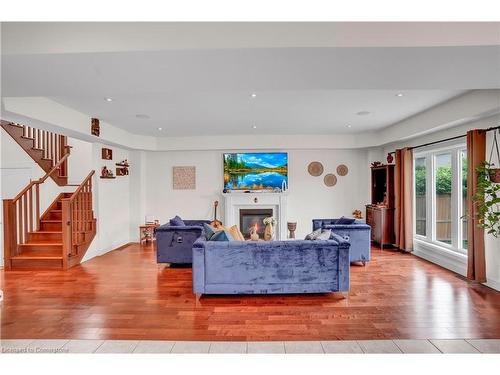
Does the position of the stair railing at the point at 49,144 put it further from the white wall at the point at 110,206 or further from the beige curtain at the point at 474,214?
the beige curtain at the point at 474,214

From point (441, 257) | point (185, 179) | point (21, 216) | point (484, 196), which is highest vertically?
point (185, 179)

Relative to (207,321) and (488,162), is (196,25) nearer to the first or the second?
(207,321)

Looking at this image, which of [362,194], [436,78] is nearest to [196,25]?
[436,78]

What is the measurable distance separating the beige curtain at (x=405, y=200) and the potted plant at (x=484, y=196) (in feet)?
6.61

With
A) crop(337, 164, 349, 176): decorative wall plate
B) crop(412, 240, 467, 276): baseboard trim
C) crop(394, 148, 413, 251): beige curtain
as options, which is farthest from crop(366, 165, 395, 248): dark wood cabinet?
crop(337, 164, 349, 176): decorative wall plate

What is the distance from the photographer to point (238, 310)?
3398 millimetres

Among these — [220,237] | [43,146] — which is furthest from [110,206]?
[220,237]

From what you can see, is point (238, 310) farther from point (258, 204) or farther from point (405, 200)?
point (405, 200)

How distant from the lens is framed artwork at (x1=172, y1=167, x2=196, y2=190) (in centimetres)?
778

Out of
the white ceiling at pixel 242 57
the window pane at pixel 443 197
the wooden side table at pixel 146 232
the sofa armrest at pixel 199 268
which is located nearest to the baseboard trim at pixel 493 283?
the window pane at pixel 443 197

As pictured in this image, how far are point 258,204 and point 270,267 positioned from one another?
3913mm

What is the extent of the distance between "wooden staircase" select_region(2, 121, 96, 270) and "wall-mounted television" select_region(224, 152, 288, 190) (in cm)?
319
